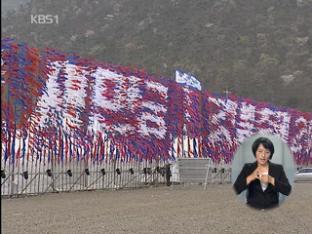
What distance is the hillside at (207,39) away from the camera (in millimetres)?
84625

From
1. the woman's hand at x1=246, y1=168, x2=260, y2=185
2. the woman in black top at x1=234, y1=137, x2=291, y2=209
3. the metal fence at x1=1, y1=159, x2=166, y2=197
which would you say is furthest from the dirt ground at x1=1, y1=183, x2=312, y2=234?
the woman's hand at x1=246, y1=168, x2=260, y2=185

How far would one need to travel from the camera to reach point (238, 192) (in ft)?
10.4

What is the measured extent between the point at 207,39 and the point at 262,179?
94264 mm

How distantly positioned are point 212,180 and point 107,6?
79829 mm

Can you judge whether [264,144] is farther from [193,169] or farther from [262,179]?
[193,169]

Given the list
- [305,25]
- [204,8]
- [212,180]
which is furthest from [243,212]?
[204,8]

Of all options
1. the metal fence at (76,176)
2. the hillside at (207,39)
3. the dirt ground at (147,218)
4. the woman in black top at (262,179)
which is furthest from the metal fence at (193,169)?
the hillside at (207,39)

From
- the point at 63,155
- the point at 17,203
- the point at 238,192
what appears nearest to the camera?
the point at 238,192

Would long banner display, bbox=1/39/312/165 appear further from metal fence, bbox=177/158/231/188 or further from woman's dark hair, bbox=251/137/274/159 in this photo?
woman's dark hair, bbox=251/137/274/159

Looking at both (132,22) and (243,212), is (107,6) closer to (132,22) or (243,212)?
(132,22)

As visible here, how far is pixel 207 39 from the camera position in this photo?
9625 centimetres

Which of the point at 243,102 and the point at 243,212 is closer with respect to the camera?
the point at 243,212

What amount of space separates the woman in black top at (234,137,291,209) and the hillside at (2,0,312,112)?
74851mm

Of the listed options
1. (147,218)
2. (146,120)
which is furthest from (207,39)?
(147,218)
